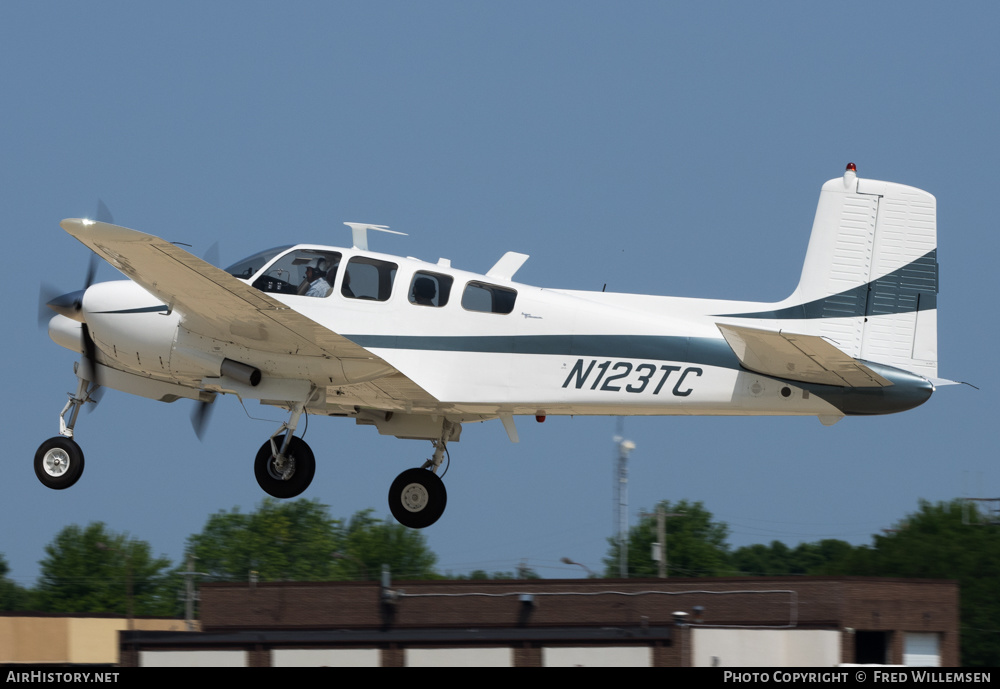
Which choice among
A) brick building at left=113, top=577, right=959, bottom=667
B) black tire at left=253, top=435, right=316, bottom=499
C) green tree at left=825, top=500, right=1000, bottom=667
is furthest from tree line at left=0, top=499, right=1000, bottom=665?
black tire at left=253, top=435, right=316, bottom=499

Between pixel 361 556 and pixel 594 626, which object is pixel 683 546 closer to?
pixel 361 556

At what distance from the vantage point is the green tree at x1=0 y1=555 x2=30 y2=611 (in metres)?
62.8

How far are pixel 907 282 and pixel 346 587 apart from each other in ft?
46.5

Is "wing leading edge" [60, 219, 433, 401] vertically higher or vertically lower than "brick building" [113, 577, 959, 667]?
higher

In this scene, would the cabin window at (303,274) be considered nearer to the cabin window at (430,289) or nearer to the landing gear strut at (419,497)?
the cabin window at (430,289)

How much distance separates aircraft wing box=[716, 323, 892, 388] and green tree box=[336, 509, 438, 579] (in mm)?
46570

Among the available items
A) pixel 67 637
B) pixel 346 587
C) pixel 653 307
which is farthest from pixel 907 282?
pixel 67 637

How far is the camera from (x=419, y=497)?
668 inches

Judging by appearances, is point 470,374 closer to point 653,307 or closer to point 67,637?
point 653,307

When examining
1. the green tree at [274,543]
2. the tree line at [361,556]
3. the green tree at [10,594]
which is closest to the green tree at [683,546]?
the tree line at [361,556]

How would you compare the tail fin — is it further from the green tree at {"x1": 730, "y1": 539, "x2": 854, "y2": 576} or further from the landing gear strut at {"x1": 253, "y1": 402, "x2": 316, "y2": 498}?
the green tree at {"x1": 730, "y1": 539, "x2": 854, "y2": 576}

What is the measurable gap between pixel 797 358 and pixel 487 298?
360 cm

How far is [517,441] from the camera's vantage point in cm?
1612
